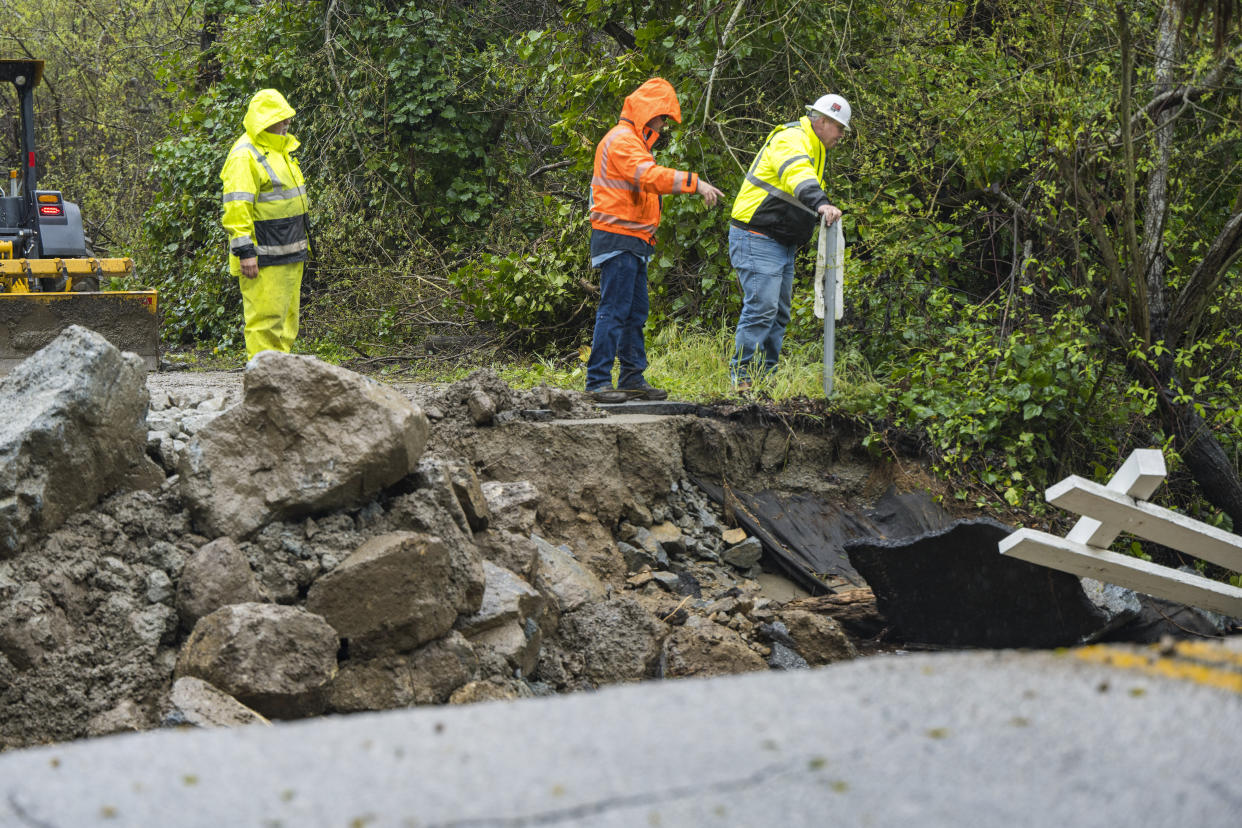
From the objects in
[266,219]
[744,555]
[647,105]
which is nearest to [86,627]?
[744,555]

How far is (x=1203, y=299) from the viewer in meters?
7.17

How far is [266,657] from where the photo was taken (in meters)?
3.81

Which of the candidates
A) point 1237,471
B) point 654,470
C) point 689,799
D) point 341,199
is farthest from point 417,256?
point 689,799

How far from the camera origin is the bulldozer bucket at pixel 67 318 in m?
8.43

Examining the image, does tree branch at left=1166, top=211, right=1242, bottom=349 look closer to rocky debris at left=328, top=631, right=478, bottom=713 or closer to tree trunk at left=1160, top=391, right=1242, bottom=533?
tree trunk at left=1160, top=391, right=1242, bottom=533

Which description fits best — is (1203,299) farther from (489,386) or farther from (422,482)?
(422,482)

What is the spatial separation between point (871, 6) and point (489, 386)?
4.64 meters

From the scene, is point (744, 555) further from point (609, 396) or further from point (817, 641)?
point (609, 396)

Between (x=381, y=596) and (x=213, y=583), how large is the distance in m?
0.62

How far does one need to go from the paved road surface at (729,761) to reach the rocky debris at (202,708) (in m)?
1.99

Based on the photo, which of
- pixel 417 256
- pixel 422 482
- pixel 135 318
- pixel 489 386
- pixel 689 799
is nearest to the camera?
pixel 689 799

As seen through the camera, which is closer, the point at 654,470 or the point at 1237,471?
the point at 654,470

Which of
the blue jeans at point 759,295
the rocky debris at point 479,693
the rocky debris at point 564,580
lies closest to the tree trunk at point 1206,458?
the blue jeans at point 759,295

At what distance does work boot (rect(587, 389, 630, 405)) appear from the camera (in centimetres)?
726
